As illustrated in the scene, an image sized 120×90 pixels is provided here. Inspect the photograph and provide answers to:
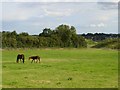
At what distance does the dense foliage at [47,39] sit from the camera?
88.2 meters

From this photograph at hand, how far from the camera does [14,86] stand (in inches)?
643

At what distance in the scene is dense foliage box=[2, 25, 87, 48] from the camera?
289 ft

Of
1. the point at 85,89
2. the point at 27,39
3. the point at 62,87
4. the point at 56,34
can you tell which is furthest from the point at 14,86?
the point at 56,34

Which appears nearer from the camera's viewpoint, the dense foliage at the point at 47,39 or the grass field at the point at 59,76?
the grass field at the point at 59,76

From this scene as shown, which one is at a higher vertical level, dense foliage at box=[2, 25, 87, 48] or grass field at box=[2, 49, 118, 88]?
dense foliage at box=[2, 25, 87, 48]

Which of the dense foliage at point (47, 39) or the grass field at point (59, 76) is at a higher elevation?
the dense foliage at point (47, 39)

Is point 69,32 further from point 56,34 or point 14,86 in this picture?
point 14,86

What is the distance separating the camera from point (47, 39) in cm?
9594

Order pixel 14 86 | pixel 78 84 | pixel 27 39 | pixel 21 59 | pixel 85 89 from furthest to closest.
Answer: pixel 27 39
pixel 21 59
pixel 78 84
pixel 14 86
pixel 85 89

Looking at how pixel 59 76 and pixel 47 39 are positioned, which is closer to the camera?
pixel 59 76

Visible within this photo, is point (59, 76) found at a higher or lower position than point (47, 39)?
lower

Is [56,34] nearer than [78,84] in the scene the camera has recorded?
No

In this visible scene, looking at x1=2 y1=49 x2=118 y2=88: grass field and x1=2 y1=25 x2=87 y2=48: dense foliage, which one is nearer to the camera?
x1=2 y1=49 x2=118 y2=88: grass field

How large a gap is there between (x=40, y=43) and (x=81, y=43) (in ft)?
59.8
